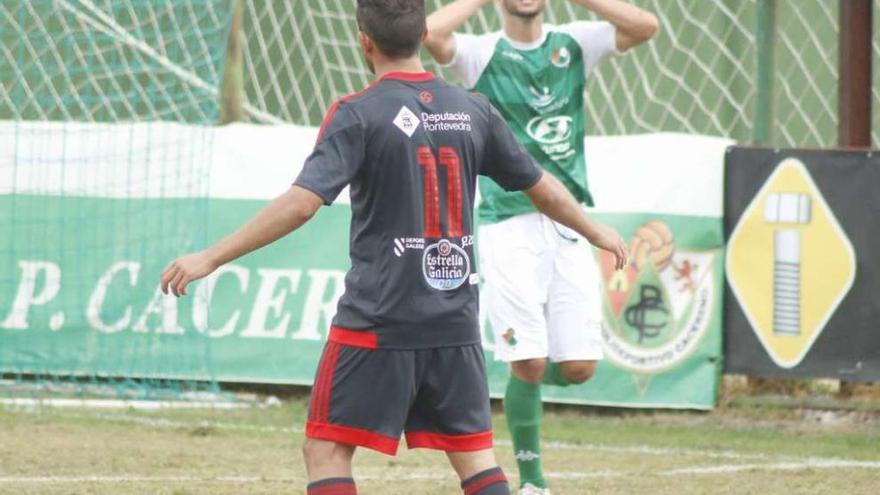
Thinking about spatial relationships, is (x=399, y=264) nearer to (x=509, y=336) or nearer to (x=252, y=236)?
(x=252, y=236)

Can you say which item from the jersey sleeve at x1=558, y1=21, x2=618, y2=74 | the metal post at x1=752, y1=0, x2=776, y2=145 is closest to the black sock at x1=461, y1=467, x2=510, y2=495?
the jersey sleeve at x1=558, y1=21, x2=618, y2=74

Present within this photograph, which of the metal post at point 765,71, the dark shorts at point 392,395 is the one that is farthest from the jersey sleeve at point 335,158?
the metal post at point 765,71

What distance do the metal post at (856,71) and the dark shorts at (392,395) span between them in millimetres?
5234

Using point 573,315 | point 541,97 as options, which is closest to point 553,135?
point 541,97

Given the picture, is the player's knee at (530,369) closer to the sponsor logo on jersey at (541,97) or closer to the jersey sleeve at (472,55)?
the sponsor logo on jersey at (541,97)

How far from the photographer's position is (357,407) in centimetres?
482

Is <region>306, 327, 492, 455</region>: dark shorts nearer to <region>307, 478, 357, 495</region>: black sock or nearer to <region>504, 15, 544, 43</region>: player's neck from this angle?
<region>307, 478, 357, 495</region>: black sock

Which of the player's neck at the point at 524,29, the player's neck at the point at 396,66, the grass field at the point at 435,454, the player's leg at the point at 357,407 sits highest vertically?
the player's neck at the point at 396,66

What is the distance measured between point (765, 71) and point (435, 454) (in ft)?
10.2

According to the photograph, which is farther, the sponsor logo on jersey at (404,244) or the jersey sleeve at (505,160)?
the jersey sleeve at (505,160)

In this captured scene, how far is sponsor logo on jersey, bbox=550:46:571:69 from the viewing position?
7.23 m

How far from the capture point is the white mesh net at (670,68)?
34.8 ft

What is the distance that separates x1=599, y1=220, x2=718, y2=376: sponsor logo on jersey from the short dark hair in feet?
15.4

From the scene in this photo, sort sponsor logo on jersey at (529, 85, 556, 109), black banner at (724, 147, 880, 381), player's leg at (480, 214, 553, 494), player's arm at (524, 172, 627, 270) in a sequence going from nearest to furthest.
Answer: player's arm at (524, 172, 627, 270), player's leg at (480, 214, 553, 494), sponsor logo on jersey at (529, 85, 556, 109), black banner at (724, 147, 880, 381)
